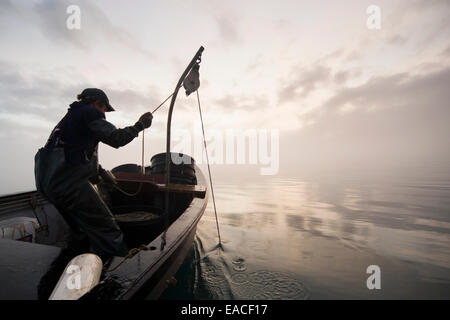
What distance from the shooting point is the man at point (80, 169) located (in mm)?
2490

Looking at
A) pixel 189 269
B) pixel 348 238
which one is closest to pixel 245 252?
pixel 189 269


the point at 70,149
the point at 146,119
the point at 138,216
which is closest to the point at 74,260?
the point at 70,149

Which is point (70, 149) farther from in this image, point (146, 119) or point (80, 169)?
point (146, 119)

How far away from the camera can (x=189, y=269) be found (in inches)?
184

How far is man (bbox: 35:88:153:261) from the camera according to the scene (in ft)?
8.17

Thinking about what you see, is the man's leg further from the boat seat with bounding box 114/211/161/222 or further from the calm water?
the calm water

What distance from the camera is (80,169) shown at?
258cm

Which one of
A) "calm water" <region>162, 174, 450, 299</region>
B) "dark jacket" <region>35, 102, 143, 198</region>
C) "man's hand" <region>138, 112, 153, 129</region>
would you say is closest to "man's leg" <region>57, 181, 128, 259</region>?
"dark jacket" <region>35, 102, 143, 198</region>

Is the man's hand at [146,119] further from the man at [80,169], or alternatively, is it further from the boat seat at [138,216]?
the boat seat at [138,216]

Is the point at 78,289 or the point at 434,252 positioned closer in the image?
the point at 78,289

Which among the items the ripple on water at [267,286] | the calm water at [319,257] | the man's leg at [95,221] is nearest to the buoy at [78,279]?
the man's leg at [95,221]
